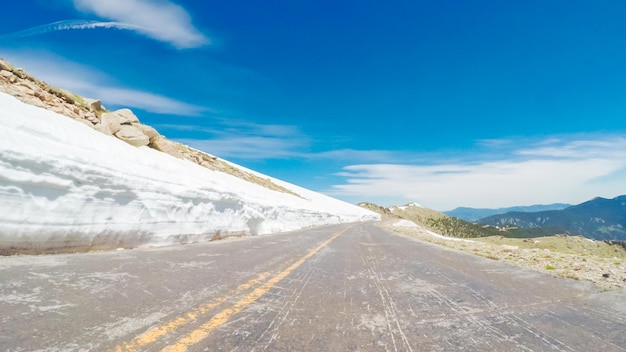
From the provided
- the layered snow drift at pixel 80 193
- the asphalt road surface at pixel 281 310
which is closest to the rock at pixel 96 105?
the layered snow drift at pixel 80 193

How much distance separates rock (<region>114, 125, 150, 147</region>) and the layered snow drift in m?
9.17

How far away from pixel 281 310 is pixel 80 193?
20.5ft

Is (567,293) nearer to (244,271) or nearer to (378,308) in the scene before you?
(378,308)

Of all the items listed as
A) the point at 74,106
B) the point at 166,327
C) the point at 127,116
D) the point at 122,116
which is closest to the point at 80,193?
the point at 166,327

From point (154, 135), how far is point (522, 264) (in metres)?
23.1

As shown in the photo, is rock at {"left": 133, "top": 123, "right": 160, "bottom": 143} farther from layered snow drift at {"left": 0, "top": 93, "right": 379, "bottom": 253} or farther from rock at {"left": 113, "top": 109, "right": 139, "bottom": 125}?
layered snow drift at {"left": 0, "top": 93, "right": 379, "bottom": 253}

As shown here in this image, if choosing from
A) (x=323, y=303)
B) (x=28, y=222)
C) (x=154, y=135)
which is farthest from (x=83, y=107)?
(x=323, y=303)

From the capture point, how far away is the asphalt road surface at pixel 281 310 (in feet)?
8.82

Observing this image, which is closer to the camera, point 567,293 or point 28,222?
point 567,293

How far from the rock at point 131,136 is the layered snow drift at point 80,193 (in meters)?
9.17

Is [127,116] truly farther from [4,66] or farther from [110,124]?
[4,66]

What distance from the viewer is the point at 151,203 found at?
987 cm

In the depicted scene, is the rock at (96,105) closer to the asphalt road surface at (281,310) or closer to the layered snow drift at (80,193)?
the layered snow drift at (80,193)

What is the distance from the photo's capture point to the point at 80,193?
24.5ft
